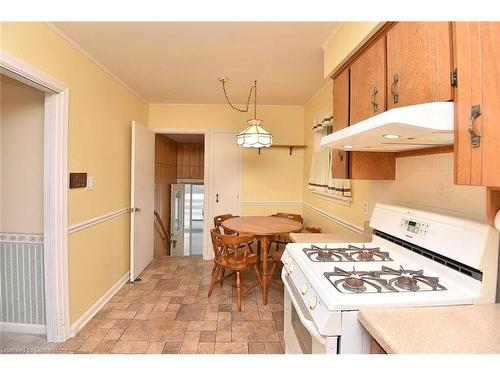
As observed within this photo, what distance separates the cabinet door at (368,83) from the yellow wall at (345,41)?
66 millimetres

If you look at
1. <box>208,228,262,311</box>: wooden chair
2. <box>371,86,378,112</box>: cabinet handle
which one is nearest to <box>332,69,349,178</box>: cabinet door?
<box>371,86,378,112</box>: cabinet handle

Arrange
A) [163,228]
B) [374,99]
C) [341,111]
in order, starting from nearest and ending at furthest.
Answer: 1. [374,99]
2. [341,111]
3. [163,228]

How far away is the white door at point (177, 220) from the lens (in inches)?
221

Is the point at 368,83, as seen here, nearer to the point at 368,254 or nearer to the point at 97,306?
the point at 368,254

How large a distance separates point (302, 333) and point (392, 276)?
50 cm

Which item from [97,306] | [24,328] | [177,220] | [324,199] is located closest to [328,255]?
[324,199]

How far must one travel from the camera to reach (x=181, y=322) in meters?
2.34

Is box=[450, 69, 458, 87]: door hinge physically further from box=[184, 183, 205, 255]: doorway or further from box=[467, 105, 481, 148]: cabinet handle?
box=[184, 183, 205, 255]: doorway

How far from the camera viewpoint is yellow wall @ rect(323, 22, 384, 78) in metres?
1.42

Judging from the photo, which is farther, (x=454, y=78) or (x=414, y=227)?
(x=414, y=227)

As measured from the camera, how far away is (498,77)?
741 mm
